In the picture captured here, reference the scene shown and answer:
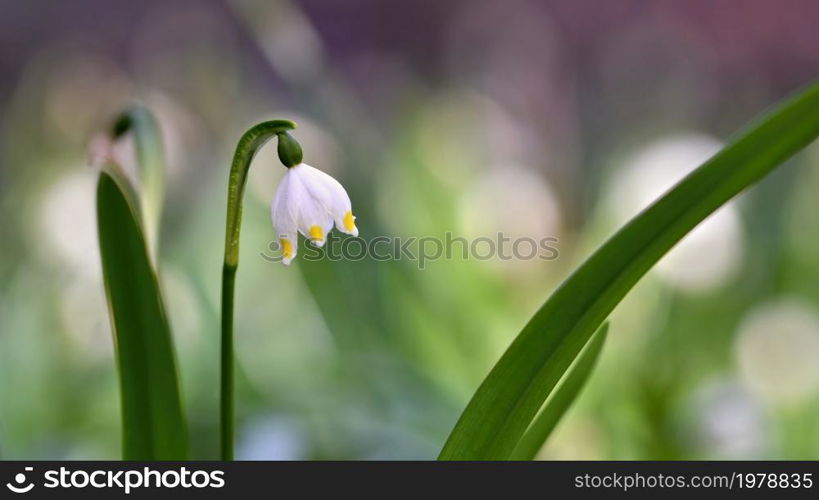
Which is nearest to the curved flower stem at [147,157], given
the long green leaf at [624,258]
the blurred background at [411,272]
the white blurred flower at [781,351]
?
the long green leaf at [624,258]

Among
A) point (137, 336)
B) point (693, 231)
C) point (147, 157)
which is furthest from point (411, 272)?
point (137, 336)

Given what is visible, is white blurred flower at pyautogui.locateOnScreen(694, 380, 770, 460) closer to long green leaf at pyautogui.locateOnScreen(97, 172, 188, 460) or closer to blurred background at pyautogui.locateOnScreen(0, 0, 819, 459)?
blurred background at pyautogui.locateOnScreen(0, 0, 819, 459)

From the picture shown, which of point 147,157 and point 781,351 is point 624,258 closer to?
point 147,157

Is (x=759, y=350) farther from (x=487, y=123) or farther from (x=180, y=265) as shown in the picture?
(x=180, y=265)
